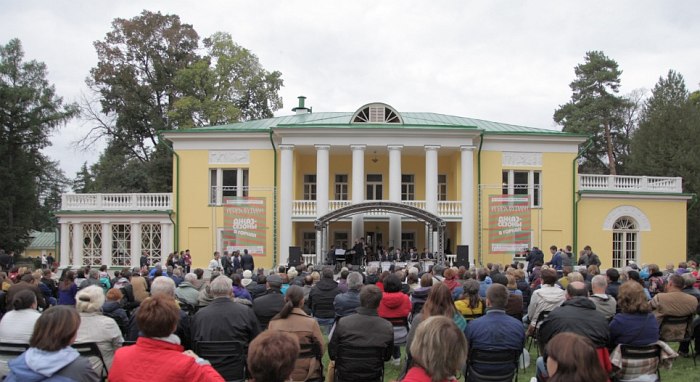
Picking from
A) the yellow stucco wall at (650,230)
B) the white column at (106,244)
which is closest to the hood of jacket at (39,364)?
the white column at (106,244)

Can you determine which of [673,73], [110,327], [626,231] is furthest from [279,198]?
[673,73]

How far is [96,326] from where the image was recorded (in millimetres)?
6238

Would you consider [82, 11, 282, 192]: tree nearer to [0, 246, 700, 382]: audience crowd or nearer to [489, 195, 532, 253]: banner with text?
[489, 195, 532, 253]: banner with text

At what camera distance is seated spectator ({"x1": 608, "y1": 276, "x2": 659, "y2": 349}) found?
6293 millimetres

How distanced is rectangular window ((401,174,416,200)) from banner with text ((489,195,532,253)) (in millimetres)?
4978

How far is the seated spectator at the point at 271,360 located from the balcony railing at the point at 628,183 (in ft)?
94.8

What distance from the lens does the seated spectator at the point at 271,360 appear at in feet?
11.5

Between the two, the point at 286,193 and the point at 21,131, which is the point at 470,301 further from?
the point at 21,131

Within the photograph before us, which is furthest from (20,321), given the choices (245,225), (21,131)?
(21,131)

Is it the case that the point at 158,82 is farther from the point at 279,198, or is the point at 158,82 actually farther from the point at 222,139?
the point at 279,198

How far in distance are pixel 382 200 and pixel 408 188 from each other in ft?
14.7

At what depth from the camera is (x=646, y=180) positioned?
1204 inches

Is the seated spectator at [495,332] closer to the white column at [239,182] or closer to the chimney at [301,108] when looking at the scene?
the white column at [239,182]

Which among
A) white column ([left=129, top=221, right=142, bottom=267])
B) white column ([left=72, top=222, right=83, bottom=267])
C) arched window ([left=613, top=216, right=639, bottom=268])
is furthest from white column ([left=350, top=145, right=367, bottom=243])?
white column ([left=72, top=222, right=83, bottom=267])
